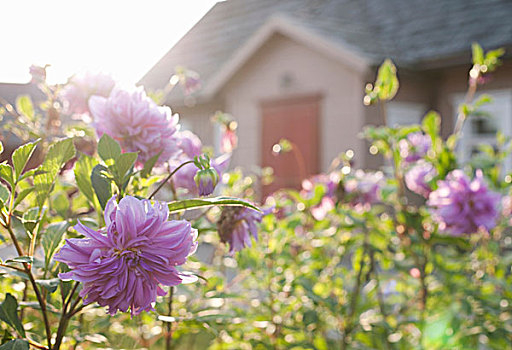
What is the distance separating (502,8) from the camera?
26.7 ft

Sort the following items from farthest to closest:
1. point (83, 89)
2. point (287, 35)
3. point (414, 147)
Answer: point (287, 35) → point (414, 147) → point (83, 89)

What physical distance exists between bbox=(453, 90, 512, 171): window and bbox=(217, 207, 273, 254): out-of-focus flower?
21.1 feet

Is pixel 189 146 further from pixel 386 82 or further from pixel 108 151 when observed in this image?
pixel 386 82

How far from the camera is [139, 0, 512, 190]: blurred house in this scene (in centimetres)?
765

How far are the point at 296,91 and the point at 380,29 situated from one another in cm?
191

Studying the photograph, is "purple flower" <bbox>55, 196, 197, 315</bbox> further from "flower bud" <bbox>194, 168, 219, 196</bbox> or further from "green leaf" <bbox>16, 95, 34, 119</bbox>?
"green leaf" <bbox>16, 95, 34, 119</bbox>

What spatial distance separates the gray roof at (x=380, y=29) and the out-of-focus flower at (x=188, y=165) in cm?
636

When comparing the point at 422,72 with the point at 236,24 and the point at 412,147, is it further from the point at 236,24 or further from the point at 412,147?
the point at 412,147

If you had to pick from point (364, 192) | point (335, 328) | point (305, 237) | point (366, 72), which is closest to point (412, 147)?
point (364, 192)

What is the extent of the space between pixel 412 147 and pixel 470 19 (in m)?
7.06

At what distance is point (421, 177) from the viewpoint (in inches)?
73.9

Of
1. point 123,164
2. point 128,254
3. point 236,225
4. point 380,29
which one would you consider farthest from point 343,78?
point 128,254

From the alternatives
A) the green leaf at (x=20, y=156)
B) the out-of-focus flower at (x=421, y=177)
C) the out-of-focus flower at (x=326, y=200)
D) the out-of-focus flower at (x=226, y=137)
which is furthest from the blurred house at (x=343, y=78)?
the green leaf at (x=20, y=156)

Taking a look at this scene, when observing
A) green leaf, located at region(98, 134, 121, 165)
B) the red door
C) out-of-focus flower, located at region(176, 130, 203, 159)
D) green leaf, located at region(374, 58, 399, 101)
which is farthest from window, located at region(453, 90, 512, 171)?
green leaf, located at region(98, 134, 121, 165)
